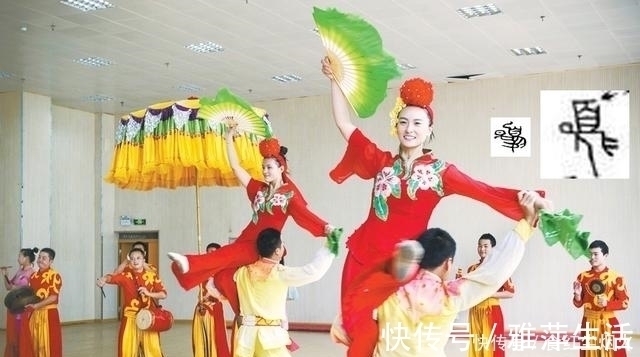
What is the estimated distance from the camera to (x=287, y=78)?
35.6ft

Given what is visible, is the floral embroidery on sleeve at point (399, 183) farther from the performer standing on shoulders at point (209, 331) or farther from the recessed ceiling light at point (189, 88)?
the recessed ceiling light at point (189, 88)

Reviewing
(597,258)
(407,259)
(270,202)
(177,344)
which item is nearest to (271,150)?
(270,202)

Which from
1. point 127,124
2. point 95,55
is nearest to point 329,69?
point 127,124

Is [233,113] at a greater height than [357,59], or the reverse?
[357,59]

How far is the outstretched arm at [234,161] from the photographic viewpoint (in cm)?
497

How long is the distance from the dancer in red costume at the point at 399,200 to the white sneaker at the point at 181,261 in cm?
125

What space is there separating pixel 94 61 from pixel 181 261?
6135 millimetres

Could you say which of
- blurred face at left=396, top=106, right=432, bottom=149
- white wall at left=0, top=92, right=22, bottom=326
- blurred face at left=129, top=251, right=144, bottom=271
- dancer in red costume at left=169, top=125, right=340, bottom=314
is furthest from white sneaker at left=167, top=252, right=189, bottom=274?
white wall at left=0, top=92, right=22, bottom=326

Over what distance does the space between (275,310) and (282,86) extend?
6.96m

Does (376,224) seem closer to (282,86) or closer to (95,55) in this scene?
(95,55)

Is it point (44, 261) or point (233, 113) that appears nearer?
point (233, 113)

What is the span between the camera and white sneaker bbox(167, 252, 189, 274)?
14.9 feet

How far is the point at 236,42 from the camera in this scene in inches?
364

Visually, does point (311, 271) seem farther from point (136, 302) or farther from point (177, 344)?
point (177, 344)
